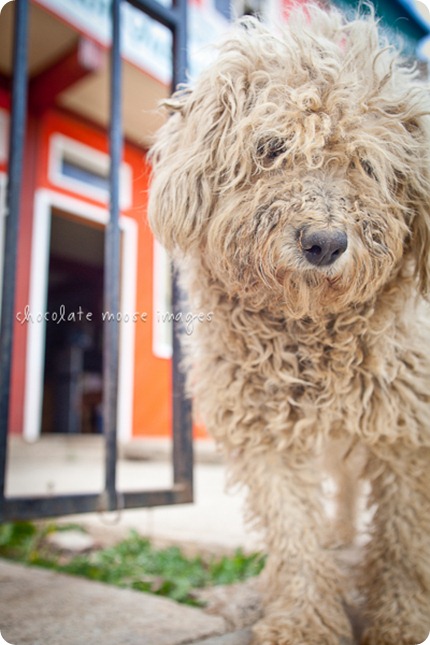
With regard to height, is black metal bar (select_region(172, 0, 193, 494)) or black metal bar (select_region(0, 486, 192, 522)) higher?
black metal bar (select_region(172, 0, 193, 494))

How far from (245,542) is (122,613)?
127cm

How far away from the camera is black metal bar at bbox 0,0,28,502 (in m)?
2.29

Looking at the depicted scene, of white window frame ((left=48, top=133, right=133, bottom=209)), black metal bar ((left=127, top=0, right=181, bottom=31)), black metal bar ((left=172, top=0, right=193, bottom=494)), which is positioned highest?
white window frame ((left=48, top=133, right=133, bottom=209))

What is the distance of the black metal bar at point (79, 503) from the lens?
92.7 inches

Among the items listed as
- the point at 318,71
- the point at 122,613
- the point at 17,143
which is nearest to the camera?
the point at 318,71

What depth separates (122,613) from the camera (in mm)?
2094

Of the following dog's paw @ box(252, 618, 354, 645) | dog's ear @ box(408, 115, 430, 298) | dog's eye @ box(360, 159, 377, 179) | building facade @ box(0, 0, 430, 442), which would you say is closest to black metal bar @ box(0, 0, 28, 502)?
dog's paw @ box(252, 618, 354, 645)

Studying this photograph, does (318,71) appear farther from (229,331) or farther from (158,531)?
(158,531)

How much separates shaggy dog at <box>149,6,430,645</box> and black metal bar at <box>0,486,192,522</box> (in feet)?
2.30

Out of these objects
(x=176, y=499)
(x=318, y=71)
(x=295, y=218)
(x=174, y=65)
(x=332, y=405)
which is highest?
(x=174, y=65)

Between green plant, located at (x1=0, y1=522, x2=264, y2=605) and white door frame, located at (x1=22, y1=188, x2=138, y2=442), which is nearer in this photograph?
green plant, located at (x1=0, y1=522, x2=264, y2=605)

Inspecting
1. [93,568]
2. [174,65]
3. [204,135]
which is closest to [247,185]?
[204,135]

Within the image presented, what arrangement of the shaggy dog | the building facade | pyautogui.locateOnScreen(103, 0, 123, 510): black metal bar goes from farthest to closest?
1. the building facade
2. pyautogui.locateOnScreen(103, 0, 123, 510): black metal bar
3. the shaggy dog

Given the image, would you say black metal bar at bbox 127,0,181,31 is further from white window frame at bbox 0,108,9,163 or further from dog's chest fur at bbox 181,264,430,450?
white window frame at bbox 0,108,9,163
